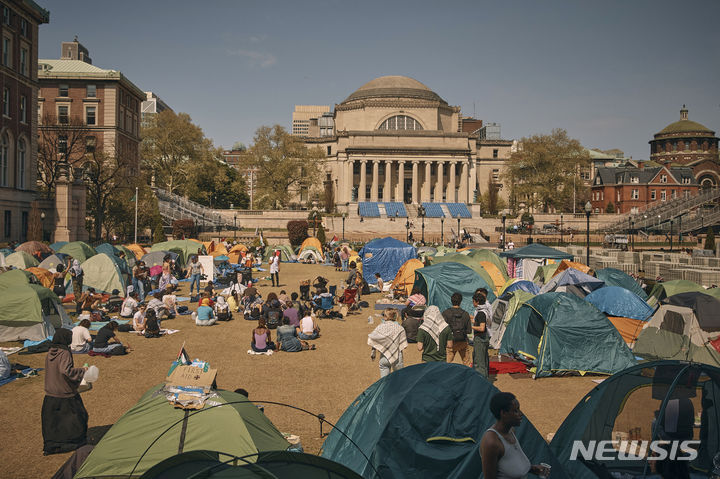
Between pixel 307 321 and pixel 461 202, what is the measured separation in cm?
6825

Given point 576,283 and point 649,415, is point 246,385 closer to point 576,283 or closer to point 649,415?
point 649,415

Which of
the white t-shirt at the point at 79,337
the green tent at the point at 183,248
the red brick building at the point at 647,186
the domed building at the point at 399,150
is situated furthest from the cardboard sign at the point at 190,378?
the red brick building at the point at 647,186

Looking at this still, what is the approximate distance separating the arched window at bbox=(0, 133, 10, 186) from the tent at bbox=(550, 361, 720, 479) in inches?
1711

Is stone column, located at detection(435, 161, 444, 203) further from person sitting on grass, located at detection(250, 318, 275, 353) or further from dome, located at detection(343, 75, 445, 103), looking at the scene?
person sitting on grass, located at detection(250, 318, 275, 353)

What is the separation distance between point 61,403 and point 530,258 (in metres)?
22.0

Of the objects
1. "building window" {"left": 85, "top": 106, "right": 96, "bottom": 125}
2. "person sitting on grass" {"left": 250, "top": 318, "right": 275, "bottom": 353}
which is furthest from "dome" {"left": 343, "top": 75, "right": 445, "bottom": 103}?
"person sitting on grass" {"left": 250, "top": 318, "right": 275, "bottom": 353}

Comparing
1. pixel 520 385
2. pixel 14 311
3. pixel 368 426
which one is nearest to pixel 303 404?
pixel 368 426

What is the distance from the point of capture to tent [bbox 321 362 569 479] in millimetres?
6410

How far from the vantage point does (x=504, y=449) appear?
475 cm

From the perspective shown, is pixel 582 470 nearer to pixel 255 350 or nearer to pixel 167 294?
pixel 255 350

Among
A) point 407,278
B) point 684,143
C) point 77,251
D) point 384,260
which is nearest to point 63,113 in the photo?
point 77,251

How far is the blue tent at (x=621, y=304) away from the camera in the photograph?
15.6 m

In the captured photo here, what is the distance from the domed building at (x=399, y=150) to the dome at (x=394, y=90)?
171 mm

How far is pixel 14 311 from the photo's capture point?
1521cm
